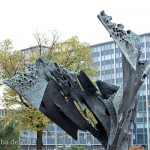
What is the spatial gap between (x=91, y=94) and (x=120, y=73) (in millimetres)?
57187

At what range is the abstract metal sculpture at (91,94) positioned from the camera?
11.0 meters

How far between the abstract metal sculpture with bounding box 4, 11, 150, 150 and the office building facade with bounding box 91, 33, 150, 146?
5336cm

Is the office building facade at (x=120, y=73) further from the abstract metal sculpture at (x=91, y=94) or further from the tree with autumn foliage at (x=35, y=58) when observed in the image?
the abstract metal sculpture at (x=91, y=94)

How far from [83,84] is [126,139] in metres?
2.11

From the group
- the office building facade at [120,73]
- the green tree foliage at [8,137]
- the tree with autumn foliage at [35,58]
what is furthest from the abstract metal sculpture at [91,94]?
the office building facade at [120,73]

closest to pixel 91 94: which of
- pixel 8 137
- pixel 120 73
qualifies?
pixel 8 137

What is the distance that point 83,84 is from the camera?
41.7 feet

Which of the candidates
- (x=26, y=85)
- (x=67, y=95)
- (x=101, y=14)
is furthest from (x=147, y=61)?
(x=26, y=85)

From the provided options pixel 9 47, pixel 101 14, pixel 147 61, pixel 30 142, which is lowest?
pixel 30 142

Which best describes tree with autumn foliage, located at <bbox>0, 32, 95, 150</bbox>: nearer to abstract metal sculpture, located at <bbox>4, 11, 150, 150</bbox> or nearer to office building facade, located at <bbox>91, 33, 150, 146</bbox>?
abstract metal sculpture, located at <bbox>4, 11, 150, 150</bbox>

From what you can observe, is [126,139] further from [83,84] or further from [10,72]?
[10,72]

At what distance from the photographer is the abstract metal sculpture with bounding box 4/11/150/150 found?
11047 millimetres

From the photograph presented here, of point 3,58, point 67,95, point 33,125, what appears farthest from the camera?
point 3,58

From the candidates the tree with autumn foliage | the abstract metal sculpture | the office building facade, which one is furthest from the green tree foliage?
the office building facade
